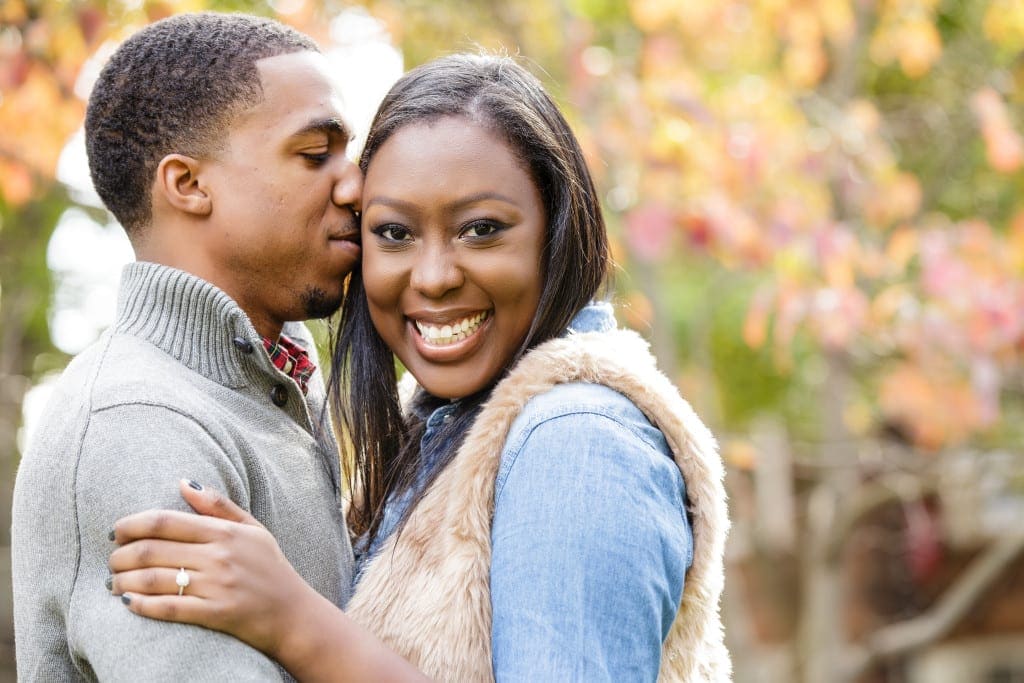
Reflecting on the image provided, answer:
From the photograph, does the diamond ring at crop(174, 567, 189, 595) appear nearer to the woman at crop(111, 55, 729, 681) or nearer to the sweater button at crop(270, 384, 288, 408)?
the woman at crop(111, 55, 729, 681)

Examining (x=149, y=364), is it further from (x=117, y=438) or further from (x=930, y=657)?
(x=930, y=657)

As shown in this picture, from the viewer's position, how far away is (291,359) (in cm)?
250

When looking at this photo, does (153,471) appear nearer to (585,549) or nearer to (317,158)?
(585,549)

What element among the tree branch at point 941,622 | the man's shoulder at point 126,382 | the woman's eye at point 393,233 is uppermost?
the woman's eye at point 393,233

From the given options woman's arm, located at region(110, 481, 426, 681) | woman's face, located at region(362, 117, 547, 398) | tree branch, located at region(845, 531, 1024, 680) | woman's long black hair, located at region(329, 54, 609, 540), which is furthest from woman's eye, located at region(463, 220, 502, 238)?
tree branch, located at region(845, 531, 1024, 680)

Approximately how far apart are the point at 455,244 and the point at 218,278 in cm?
47

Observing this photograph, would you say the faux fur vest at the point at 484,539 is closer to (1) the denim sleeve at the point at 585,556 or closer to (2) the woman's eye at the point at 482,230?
(1) the denim sleeve at the point at 585,556

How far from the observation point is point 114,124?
234 centimetres

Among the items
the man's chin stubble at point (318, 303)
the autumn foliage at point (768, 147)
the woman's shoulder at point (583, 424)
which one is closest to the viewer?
the woman's shoulder at point (583, 424)

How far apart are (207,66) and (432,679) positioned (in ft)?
3.90

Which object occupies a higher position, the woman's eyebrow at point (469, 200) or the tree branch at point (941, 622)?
the woman's eyebrow at point (469, 200)

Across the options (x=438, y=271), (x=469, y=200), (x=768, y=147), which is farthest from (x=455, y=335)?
(x=768, y=147)

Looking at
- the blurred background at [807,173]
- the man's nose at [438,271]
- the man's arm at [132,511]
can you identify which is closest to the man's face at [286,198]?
the man's nose at [438,271]

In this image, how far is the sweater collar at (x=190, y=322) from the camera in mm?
2219
